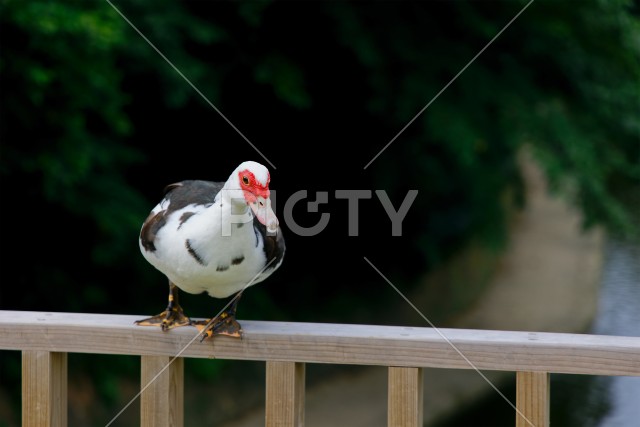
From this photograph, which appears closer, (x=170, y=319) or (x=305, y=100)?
(x=170, y=319)

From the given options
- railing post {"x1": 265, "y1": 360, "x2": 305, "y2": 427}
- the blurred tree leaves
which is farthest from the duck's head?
the blurred tree leaves

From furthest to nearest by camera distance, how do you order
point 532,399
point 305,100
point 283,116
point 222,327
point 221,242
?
point 283,116
point 305,100
point 221,242
point 222,327
point 532,399

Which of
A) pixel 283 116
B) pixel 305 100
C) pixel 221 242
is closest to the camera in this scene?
pixel 221 242

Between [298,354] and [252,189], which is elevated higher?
[252,189]

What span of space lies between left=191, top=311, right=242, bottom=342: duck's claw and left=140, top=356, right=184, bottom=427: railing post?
116 millimetres

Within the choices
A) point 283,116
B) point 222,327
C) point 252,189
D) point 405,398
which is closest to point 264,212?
point 252,189

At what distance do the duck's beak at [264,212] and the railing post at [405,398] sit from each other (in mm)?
463

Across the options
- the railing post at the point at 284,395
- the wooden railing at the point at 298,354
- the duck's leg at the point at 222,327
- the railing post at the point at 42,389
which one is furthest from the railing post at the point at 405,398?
the railing post at the point at 42,389

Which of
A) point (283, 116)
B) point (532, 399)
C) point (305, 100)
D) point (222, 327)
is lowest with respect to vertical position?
point (532, 399)

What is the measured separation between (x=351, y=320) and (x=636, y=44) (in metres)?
2.77

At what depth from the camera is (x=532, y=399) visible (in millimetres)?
1446

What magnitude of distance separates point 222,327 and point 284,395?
9.6 inches

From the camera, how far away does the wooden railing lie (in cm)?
145

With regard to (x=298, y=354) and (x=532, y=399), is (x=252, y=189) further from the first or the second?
(x=532, y=399)
